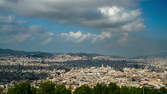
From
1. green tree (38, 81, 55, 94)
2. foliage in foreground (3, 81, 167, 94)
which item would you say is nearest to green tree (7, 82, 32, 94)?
foliage in foreground (3, 81, 167, 94)

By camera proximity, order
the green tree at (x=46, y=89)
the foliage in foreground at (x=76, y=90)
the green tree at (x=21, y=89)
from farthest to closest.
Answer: the green tree at (x=46, y=89), the green tree at (x=21, y=89), the foliage in foreground at (x=76, y=90)

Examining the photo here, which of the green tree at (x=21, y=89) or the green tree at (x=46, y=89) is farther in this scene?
the green tree at (x=46, y=89)

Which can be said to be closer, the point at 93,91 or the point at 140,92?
the point at 140,92

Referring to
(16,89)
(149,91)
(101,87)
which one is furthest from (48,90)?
(149,91)

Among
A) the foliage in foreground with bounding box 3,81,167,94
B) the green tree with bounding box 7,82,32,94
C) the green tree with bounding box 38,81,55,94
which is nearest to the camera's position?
the foliage in foreground with bounding box 3,81,167,94

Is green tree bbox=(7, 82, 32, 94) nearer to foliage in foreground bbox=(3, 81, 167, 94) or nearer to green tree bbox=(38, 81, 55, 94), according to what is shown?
foliage in foreground bbox=(3, 81, 167, 94)

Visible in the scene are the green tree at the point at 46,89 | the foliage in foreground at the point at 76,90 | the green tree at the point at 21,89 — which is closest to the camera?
the foliage in foreground at the point at 76,90

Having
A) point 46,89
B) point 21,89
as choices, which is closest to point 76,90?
point 46,89

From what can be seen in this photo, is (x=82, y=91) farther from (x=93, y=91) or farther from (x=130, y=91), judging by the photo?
(x=130, y=91)

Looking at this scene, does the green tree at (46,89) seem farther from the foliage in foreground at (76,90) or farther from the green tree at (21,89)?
the green tree at (21,89)

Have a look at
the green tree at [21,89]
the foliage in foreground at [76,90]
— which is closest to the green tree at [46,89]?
the foliage in foreground at [76,90]

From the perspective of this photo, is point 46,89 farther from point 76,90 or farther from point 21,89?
point 76,90
